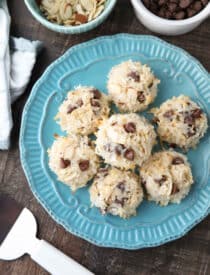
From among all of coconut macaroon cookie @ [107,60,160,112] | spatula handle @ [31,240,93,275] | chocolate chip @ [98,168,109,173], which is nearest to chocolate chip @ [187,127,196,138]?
coconut macaroon cookie @ [107,60,160,112]

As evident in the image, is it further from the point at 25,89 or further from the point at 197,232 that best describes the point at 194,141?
the point at 25,89

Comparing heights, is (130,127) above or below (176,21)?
below

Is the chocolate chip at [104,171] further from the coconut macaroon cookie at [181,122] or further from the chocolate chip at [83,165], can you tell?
the coconut macaroon cookie at [181,122]

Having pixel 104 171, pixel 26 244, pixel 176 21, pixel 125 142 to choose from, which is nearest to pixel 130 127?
pixel 125 142

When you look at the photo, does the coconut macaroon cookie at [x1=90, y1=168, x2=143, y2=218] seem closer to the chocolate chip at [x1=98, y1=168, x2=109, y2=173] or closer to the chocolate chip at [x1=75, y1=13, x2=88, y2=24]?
the chocolate chip at [x1=98, y1=168, x2=109, y2=173]

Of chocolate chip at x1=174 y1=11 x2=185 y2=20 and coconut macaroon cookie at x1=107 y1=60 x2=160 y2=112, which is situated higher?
chocolate chip at x1=174 y1=11 x2=185 y2=20

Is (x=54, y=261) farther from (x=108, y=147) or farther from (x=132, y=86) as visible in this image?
(x=132, y=86)

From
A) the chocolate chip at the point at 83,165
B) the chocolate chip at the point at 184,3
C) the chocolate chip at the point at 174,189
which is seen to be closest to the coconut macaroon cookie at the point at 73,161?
the chocolate chip at the point at 83,165

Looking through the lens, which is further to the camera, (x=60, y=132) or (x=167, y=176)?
(x=60, y=132)
